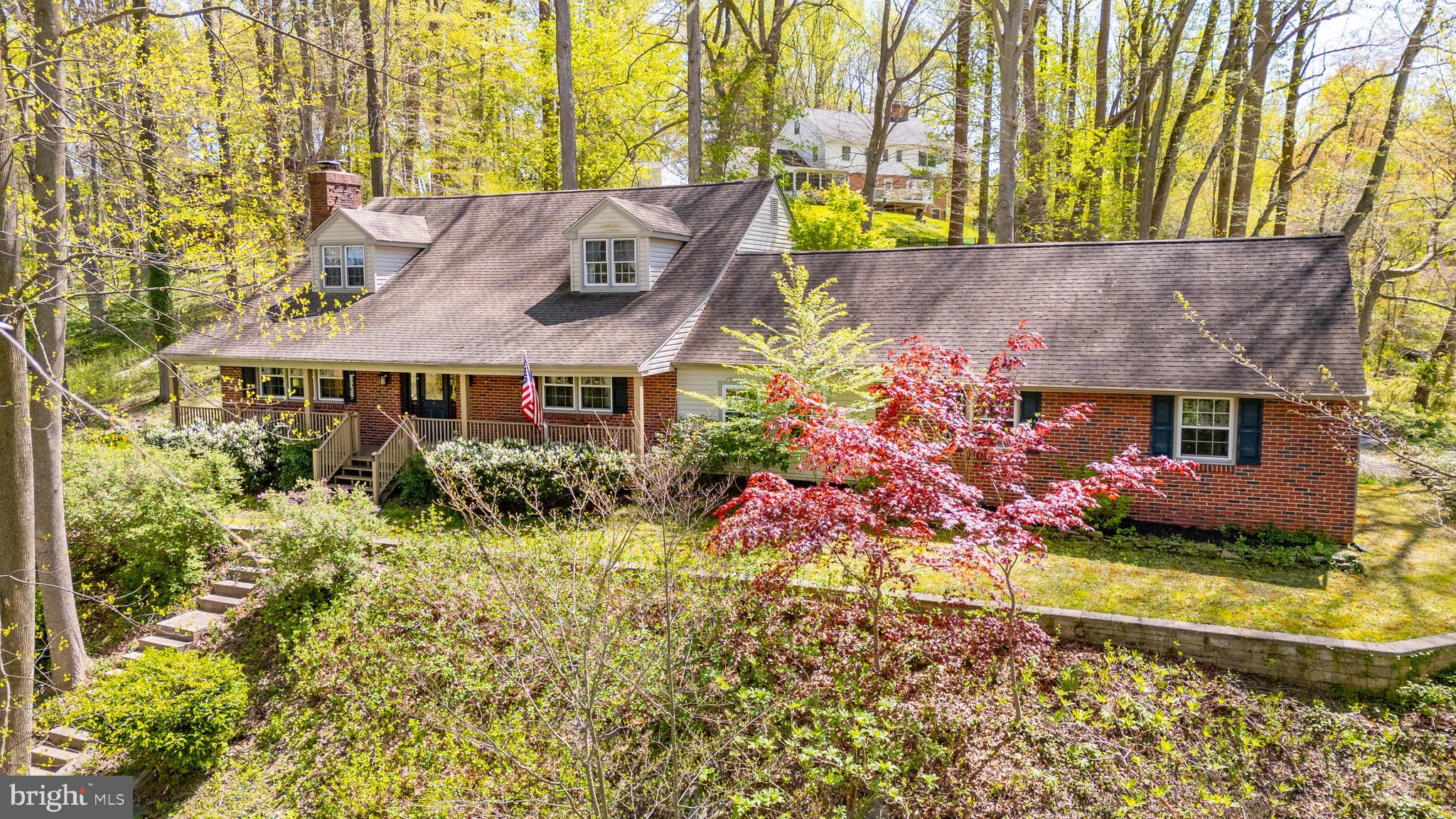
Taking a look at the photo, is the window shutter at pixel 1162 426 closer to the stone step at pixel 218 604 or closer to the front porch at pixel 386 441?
the front porch at pixel 386 441

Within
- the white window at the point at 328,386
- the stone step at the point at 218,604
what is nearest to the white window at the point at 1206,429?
the stone step at the point at 218,604

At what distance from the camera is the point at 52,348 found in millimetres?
10617

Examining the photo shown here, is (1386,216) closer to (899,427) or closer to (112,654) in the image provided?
(899,427)

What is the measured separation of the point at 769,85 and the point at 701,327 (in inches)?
616

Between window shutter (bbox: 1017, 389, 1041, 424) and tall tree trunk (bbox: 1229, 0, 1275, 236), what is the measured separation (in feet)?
41.8

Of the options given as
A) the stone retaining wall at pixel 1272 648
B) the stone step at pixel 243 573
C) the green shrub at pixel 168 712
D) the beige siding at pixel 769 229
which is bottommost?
the green shrub at pixel 168 712

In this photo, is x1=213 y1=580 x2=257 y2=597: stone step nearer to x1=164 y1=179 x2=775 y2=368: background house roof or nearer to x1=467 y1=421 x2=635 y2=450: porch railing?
x1=467 y1=421 x2=635 y2=450: porch railing

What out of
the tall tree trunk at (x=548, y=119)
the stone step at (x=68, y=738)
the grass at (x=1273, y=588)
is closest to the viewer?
the grass at (x=1273, y=588)

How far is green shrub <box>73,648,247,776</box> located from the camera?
32.6ft

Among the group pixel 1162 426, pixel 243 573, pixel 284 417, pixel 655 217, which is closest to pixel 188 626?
pixel 243 573

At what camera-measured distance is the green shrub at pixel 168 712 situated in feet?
32.6

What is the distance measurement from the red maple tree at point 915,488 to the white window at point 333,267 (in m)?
15.1

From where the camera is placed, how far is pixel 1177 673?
29.8 feet

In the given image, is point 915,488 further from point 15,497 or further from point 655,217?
point 655,217
